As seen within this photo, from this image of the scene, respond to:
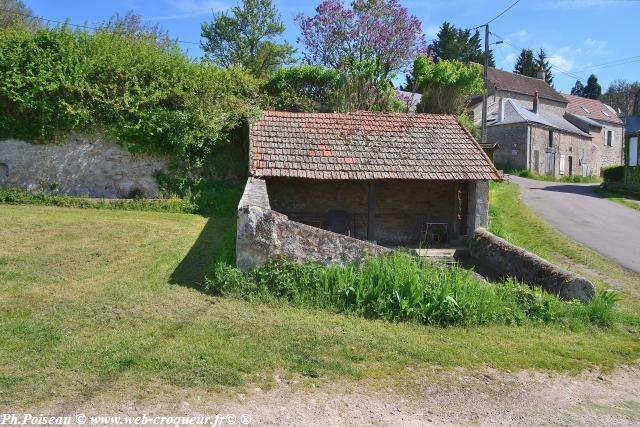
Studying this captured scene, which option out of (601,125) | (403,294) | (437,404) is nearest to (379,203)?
(403,294)

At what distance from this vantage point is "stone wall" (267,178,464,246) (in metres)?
14.8

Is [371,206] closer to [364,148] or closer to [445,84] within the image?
[364,148]

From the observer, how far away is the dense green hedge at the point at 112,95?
14.4 metres

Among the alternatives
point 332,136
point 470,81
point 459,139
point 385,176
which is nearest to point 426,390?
point 385,176

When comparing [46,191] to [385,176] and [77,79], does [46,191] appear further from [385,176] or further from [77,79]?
[385,176]

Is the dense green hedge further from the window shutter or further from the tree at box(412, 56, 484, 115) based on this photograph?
the window shutter

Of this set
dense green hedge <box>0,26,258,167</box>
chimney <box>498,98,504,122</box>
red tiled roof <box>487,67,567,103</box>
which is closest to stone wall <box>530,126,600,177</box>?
chimney <box>498,98,504,122</box>

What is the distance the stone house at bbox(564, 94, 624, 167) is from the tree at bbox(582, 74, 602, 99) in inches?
804

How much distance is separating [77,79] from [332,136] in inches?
298

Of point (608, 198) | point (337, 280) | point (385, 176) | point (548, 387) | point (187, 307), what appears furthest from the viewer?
point (608, 198)

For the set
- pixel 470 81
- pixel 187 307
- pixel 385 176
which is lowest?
pixel 187 307

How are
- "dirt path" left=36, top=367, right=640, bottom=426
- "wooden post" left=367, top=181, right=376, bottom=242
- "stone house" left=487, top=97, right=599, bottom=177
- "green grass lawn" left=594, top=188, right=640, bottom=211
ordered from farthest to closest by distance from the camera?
1. "stone house" left=487, top=97, right=599, bottom=177
2. "green grass lawn" left=594, top=188, right=640, bottom=211
3. "wooden post" left=367, top=181, right=376, bottom=242
4. "dirt path" left=36, top=367, right=640, bottom=426

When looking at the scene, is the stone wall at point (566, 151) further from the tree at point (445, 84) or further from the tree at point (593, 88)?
the tree at point (593, 88)

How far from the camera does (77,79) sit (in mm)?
14680
